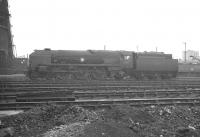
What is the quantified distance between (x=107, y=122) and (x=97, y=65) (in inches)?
715

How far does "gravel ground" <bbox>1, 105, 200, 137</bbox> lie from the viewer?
8125mm

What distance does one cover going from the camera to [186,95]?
16281 mm

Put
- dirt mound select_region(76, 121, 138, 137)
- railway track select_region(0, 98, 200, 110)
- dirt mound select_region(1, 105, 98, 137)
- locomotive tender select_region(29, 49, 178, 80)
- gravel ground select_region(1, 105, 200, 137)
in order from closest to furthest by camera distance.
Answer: dirt mound select_region(76, 121, 138, 137), gravel ground select_region(1, 105, 200, 137), dirt mound select_region(1, 105, 98, 137), railway track select_region(0, 98, 200, 110), locomotive tender select_region(29, 49, 178, 80)

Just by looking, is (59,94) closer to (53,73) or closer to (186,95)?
(186,95)

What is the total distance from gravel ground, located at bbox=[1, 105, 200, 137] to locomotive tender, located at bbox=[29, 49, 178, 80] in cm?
1569

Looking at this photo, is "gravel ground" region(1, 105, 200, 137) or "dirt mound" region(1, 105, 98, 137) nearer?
"gravel ground" region(1, 105, 200, 137)

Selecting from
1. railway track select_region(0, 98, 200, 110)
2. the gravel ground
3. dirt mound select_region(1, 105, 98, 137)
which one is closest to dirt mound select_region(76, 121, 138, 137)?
the gravel ground

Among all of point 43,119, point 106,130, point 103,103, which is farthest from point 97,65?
point 106,130

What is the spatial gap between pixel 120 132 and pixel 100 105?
3.60 meters

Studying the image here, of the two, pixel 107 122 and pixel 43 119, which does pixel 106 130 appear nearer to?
pixel 107 122

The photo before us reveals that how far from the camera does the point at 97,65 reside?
88.0 ft

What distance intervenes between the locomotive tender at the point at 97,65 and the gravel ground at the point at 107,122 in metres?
15.7

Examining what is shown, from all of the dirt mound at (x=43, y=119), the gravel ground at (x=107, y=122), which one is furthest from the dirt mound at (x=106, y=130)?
the dirt mound at (x=43, y=119)

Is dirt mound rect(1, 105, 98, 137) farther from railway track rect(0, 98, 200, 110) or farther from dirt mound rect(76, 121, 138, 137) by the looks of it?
railway track rect(0, 98, 200, 110)
